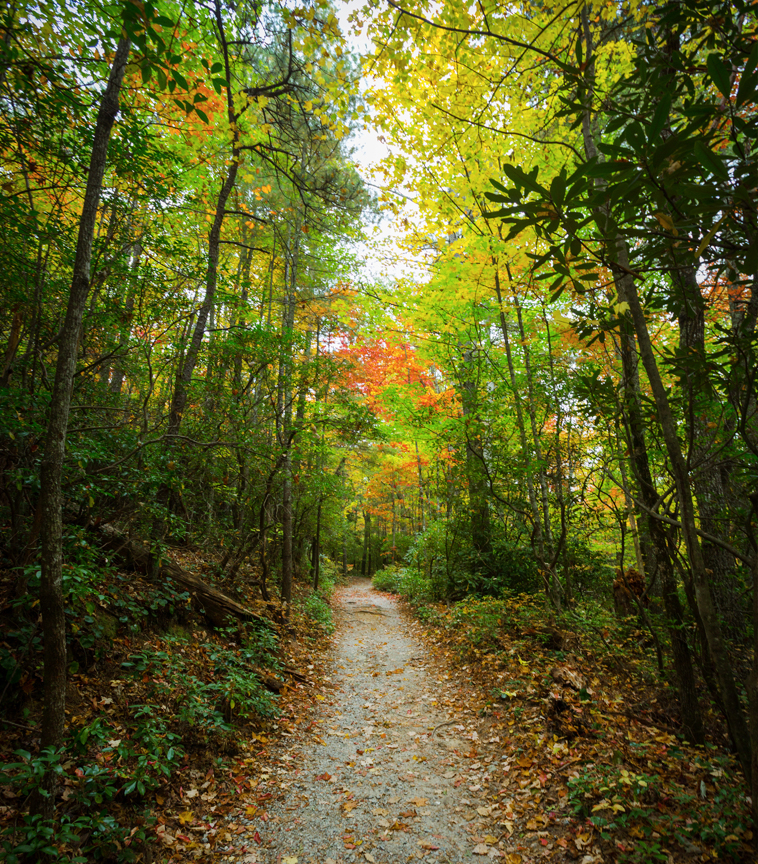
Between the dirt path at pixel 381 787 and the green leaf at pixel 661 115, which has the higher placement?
the green leaf at pixel 661 115

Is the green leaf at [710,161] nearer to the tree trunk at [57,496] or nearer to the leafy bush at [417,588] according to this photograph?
the tree trunk at [57,496]

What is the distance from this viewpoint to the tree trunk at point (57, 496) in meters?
2.26

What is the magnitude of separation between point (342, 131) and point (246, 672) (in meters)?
5.96

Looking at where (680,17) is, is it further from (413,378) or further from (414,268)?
(413,378)

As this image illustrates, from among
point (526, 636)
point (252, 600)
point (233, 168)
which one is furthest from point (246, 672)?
point (233, 168)

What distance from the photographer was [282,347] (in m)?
A: 6.24

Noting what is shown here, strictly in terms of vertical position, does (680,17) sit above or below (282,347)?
below

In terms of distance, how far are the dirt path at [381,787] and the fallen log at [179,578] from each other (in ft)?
5.59

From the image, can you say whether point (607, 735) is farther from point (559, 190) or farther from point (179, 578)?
point (179, 578)

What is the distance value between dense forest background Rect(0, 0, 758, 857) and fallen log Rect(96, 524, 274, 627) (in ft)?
0.14

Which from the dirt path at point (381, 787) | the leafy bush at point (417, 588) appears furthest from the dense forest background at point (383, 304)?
the leafy bush at point (417, 588)

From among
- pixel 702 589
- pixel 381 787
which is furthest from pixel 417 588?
pixel 702 589

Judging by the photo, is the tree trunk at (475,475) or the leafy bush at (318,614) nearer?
the tree trunk at (475,475)

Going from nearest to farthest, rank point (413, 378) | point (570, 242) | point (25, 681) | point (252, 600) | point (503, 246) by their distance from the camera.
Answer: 1. point (570, 242)
2. point (25, 681)
3. point (503, 246)
4. point (252, 600)
5. point (413, 378)
